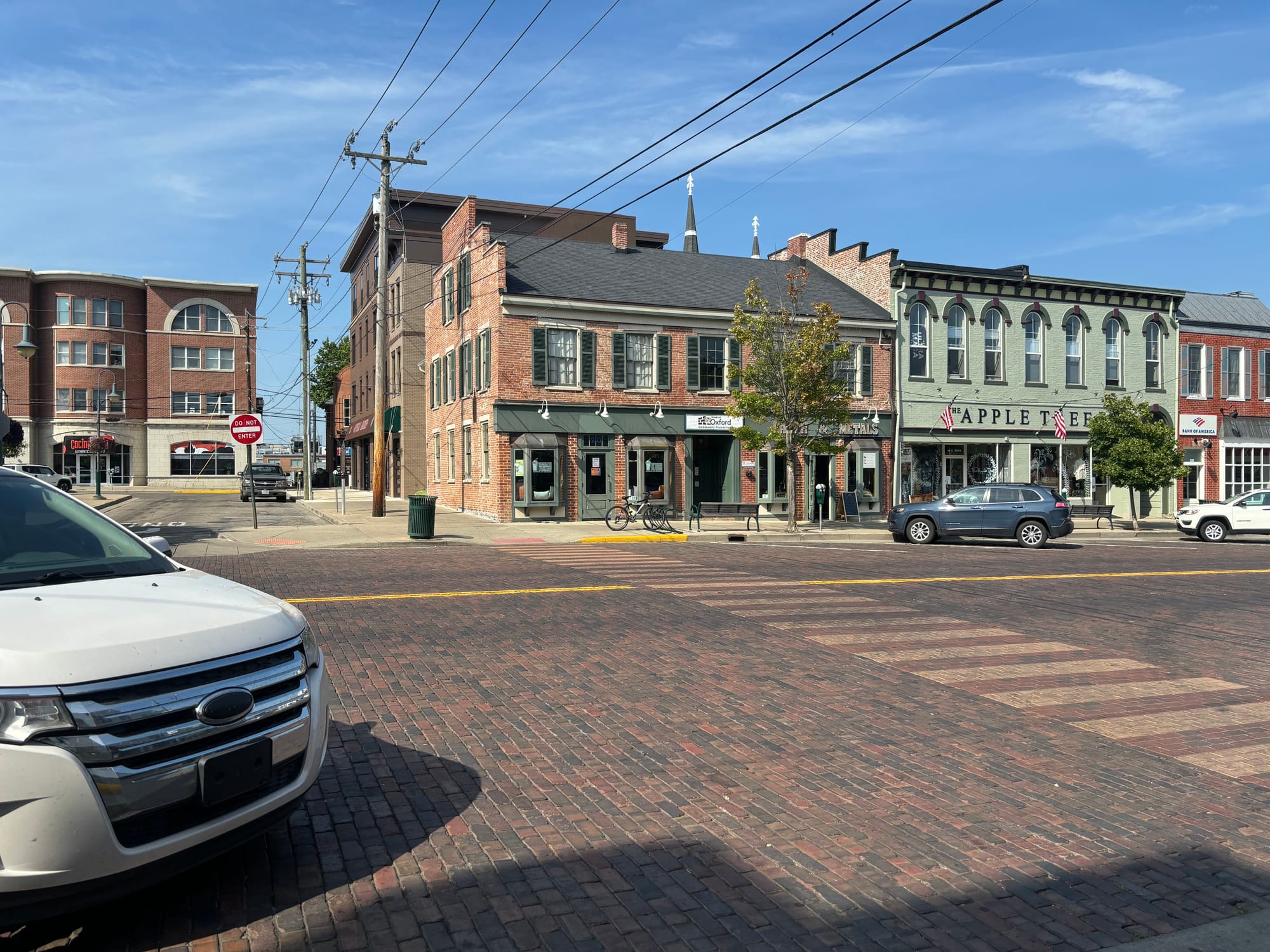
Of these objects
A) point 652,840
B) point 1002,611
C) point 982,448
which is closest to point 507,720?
point 652,840

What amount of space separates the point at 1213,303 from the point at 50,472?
48.2 meters

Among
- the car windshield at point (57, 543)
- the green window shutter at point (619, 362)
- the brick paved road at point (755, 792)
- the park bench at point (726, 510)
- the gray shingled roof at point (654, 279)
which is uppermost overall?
the gray shingled roof at point (654, 279)

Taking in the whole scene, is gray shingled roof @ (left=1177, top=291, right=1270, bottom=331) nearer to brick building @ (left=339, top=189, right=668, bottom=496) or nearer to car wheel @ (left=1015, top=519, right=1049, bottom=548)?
car wheel @ (left=1015, top=519, right=1049, bottom=548)

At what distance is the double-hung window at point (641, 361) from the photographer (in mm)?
31453

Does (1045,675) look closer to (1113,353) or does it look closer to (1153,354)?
(1113,353)

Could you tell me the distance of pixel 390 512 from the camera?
33.3 meters

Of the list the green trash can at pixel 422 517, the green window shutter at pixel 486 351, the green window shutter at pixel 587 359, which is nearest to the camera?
the green trash can at pixel 422 517

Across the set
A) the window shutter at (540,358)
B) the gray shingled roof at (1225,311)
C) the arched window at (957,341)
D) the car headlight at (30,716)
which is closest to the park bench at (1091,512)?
the arched window at (957,341)

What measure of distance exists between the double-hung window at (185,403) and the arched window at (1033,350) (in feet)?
178

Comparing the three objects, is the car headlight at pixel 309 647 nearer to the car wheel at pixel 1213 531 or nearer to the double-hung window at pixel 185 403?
the car wheel at pixel 1213 531

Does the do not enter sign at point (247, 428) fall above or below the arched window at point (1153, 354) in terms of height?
below

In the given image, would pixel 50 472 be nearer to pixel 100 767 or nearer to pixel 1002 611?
pixel 1002 611

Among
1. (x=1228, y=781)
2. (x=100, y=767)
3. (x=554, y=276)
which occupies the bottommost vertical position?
(x=1228, y=781)

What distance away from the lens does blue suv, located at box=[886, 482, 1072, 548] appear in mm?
24031
